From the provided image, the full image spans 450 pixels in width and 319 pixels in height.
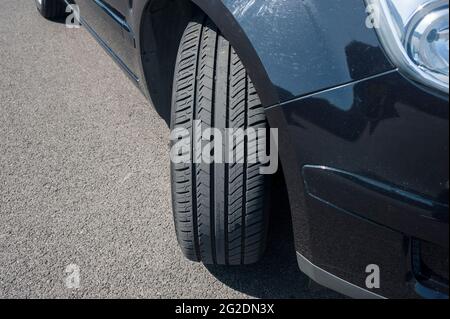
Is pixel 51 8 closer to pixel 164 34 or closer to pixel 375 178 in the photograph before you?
pixel 164 34

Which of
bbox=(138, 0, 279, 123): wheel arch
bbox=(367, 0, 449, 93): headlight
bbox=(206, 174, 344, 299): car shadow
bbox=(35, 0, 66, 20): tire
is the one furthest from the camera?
bbox=(35, 0, 66, 20): tire

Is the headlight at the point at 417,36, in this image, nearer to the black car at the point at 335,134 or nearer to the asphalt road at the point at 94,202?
the black car at the point at 335,134

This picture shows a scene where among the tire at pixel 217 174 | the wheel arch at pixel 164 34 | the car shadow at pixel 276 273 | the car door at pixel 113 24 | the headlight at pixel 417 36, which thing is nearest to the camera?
the headlight at pixel 417 36

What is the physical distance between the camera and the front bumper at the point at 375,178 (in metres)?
1.16

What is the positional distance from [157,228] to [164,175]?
364 mm

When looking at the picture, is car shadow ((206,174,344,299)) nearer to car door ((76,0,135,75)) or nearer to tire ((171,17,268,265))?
tire ((171,17,268,265))

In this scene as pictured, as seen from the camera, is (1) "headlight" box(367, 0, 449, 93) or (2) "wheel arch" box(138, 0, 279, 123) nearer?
(1) "headlight" box(367, 0, 449, 93)

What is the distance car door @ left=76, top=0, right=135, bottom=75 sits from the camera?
2.15 metres

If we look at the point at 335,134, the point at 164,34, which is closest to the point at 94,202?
the point at 164,34

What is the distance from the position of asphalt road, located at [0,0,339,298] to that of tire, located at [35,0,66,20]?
2.72 ft

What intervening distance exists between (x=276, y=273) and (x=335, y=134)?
2.77 feet

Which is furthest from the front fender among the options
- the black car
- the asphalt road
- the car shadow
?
the asphalt road

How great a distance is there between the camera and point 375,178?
1.22 meters

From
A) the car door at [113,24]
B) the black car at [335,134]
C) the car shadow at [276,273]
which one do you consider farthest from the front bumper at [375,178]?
the car door at [113,24]
